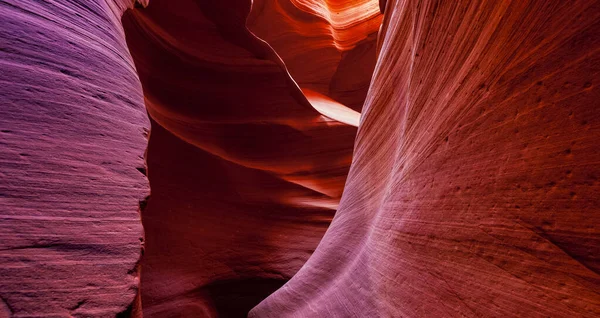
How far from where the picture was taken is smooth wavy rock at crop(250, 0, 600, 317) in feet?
2.65

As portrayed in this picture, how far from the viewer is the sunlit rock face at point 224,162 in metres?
3.68

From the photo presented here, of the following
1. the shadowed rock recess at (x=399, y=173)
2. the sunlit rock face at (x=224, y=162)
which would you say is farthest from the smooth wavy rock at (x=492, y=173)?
the sunlit rock face at (x=224, y=162)

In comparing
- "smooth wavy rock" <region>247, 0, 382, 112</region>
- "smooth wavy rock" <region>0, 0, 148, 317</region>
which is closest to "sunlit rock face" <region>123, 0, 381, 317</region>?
"smooth wavy rock" <region>0, 0, 148, 317</region>

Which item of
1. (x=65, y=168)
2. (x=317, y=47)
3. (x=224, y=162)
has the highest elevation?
(x=317, y=47)

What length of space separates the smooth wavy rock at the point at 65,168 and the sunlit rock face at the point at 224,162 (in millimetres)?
2207

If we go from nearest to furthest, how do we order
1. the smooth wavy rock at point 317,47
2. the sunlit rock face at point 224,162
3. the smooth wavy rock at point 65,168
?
the smooth wavy rock at point 65,168 < the sunlit rock face at point 224,162 < the smooth wavy rock at point 317,47

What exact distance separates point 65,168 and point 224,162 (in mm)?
3144

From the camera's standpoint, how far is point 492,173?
107cm

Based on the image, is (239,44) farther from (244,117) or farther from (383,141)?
(383,141)

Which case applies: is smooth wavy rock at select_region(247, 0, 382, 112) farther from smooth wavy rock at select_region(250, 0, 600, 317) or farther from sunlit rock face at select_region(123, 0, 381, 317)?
smooth wavy rock at select_region(250, 0, 600, 317)

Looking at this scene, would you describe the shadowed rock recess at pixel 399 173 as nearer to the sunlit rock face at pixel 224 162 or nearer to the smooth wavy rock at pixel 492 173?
the smooth wavy rock at pixel 492 173

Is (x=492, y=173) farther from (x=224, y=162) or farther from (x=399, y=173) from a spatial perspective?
(x=224, y=162)

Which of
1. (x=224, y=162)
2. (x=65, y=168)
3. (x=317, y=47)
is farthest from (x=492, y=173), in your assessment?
(x=317, y=47)

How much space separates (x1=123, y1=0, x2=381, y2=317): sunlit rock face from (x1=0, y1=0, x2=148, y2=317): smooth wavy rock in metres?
2.21
